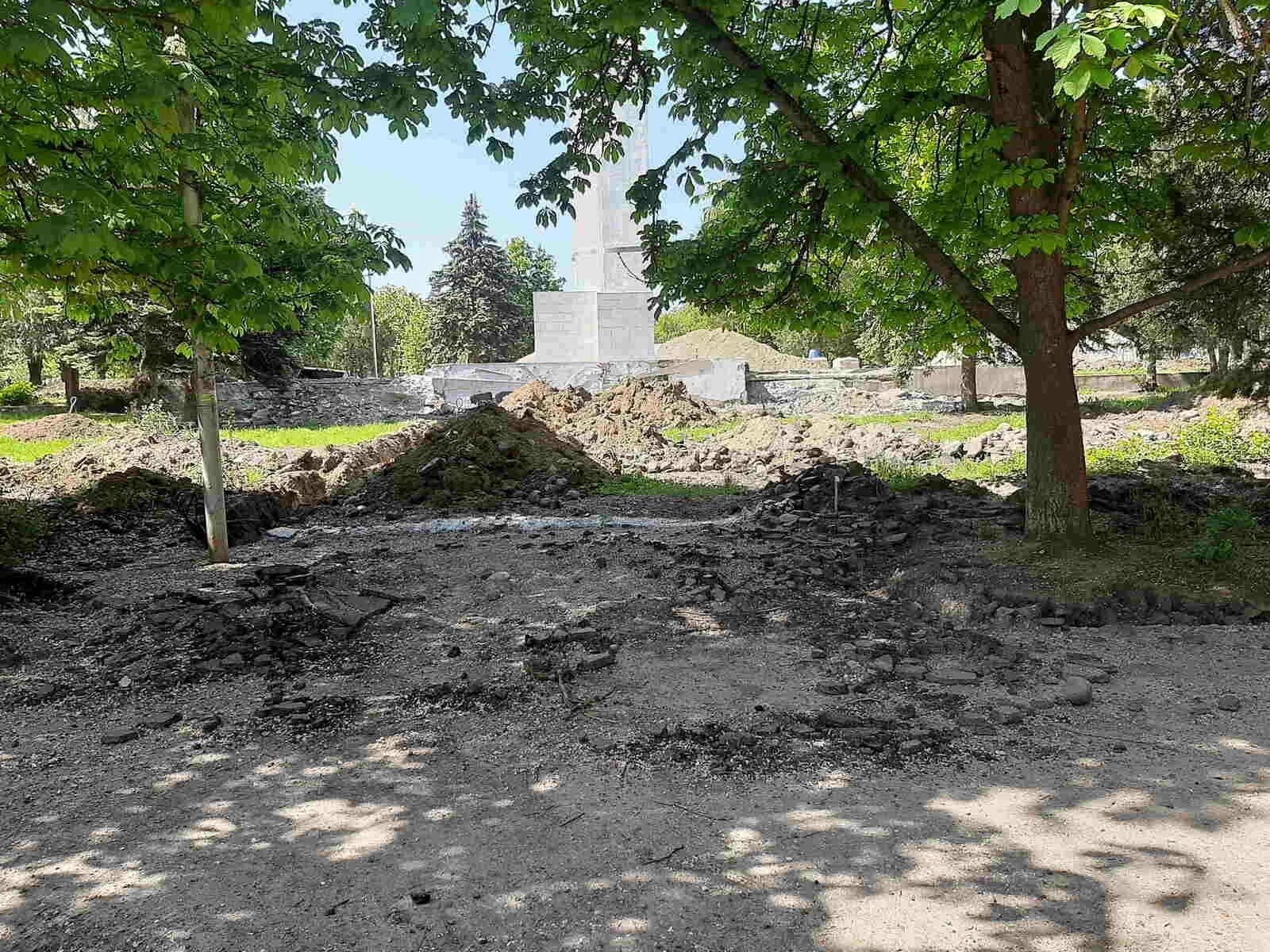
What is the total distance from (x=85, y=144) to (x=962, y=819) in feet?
20.1

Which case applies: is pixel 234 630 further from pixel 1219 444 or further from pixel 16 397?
pixel 16 397

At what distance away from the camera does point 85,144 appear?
15.5 feet

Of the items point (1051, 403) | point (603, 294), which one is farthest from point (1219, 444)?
point (603, 294)

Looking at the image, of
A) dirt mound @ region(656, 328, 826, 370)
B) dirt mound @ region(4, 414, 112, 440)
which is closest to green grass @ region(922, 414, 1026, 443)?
dirt mound @ region(4, 414, 112, 440)

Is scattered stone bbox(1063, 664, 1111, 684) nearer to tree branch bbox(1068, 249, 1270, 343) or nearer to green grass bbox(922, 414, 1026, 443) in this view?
tree branch bbox(1068, 249, 1270, 343)

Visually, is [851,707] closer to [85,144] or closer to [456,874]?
[456,874]

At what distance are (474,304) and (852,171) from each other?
46796 millimetres

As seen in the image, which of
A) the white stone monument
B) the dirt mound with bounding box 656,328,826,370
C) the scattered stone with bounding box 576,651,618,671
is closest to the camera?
the scattered stone with bounding box 576,651,618,671

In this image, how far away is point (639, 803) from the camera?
3619mm

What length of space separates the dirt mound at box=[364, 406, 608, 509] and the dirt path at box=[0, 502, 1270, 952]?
6369 millimetres

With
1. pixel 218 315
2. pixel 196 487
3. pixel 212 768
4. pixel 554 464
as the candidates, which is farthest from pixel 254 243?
pixel 554 464

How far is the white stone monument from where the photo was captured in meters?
33.3

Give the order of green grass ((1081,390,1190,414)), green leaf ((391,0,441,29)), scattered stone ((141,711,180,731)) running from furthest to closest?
green grass ((1081,390,1190,414))
scattered stone ((141,711,180,731))
green leaf ((391,0,441,29))

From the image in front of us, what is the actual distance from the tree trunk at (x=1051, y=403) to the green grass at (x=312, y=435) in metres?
16.2
